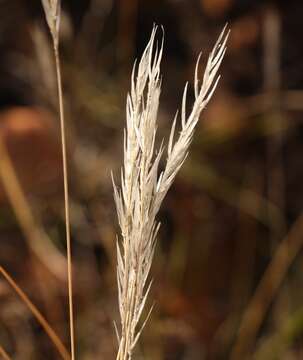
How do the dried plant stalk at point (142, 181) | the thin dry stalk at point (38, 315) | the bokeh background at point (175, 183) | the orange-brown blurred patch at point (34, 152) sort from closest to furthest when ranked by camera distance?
the dried plant stalk at point (142, 181) → the thin dry stalk at point (38, 315) → the bokeh background at point (175, 183) → the orange-brown blurred patch at point (34, 152)

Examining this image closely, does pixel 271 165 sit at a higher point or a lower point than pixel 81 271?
higher

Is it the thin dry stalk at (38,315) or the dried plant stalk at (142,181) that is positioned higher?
the dried plant stalk at (142,181)

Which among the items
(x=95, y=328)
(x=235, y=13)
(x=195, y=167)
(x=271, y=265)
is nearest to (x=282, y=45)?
(x=235, y=13)

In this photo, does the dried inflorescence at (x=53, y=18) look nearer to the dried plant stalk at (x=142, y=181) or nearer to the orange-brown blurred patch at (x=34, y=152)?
the dried plant stalk at (x=142, y=181)

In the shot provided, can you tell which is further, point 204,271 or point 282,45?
point 282,45

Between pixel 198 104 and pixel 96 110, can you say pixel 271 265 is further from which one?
pixel 198 104

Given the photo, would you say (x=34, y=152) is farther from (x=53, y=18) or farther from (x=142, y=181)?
(x=142, y=181)

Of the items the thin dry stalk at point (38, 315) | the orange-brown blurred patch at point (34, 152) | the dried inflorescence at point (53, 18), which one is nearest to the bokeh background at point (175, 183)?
the orange-brown blurred patch at point (34, 152)

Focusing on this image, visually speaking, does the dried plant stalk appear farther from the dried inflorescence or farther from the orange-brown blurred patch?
the orange-brown blurred patch
